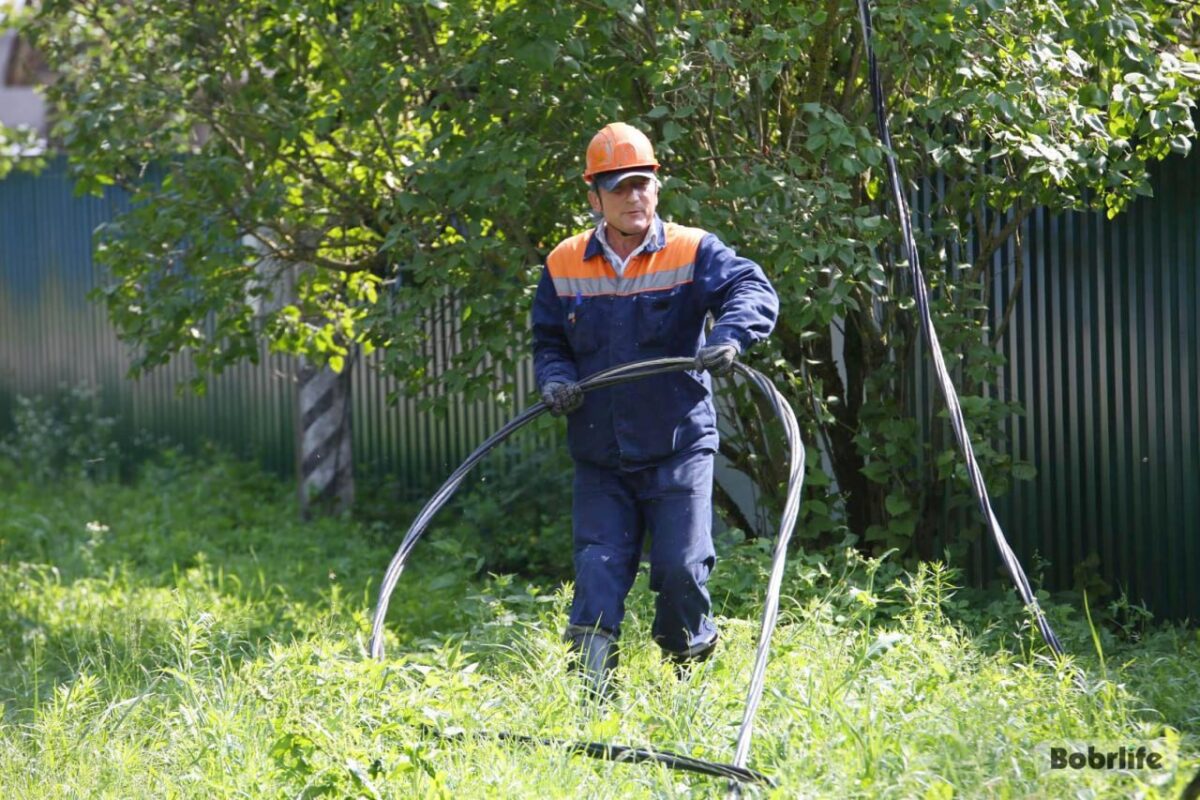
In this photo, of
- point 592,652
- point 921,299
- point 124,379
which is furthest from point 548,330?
point 124,379

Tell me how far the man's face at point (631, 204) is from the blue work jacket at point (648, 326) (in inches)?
3.1

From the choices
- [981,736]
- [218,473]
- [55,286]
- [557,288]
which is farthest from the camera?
[55,286]

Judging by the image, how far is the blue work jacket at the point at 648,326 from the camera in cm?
501

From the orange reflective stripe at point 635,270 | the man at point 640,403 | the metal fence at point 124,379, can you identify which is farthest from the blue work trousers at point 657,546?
the metal fence at point 124,379

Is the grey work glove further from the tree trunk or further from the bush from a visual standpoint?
the bush

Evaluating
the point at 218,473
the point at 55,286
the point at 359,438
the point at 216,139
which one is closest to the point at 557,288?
the point at 216,139

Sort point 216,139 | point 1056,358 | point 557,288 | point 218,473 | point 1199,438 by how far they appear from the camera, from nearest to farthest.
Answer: point 557,288 → point 1199,438 → point 1056,358 → point 216,139 → point 218,473

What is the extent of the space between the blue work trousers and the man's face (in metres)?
0.77

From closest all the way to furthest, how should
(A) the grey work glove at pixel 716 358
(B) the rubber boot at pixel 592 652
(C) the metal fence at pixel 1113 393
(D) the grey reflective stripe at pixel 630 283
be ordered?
(A) the grey work glove at pixel 716 358 → (B) the rubber boot at pixel 592 652 → (D) the grey reflective stripe at pixel 630 283 → (C) the metal fence at pixel 1113 393

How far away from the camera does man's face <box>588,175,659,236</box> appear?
5020mm

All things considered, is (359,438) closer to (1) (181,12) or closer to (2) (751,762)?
(1) (181,12)

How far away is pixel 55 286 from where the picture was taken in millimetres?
14086

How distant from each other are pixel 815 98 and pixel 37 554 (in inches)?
217

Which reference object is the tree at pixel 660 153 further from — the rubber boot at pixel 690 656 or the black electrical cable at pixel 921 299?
the rubber boot at pixel 690 656
